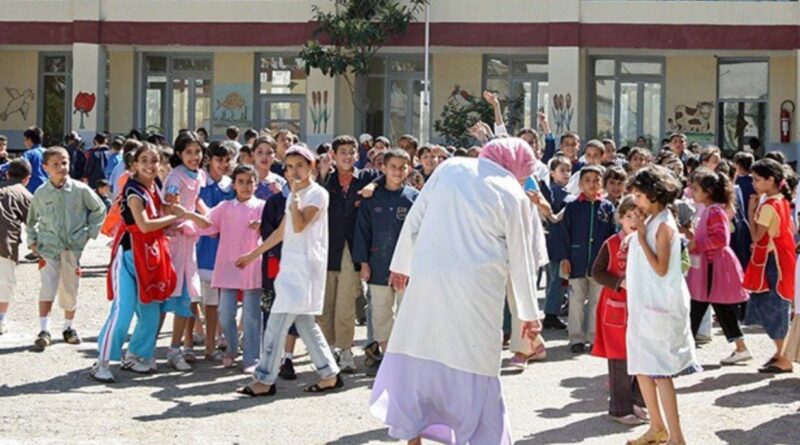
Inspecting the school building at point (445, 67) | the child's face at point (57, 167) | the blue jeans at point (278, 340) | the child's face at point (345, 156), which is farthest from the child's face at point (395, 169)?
the school building at point (445, 67)

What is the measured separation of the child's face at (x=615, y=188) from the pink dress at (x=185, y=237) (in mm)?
3611

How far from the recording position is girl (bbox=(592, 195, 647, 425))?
8.56 meters

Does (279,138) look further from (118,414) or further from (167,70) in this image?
(167,70)

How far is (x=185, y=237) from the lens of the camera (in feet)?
35.0

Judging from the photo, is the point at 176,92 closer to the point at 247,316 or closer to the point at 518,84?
the point at 518,84

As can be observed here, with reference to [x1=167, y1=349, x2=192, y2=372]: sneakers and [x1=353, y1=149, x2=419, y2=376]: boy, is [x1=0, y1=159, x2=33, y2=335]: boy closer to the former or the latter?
[x1=167, y1=349, x2=192, y2=372]: sneakers

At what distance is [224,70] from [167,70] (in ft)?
5.65

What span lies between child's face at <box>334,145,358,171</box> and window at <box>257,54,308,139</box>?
24848 mm

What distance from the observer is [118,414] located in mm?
8781

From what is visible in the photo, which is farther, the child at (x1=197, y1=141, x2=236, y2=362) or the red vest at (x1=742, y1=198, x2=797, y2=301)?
the child at (x1=197, y1=141, x2=236, y2=362)

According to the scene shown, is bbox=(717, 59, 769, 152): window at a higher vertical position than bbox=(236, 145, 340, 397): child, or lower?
higher

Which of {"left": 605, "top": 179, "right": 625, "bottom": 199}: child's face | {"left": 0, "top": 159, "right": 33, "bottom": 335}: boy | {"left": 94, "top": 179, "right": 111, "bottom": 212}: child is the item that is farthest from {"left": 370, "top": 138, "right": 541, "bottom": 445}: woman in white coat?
{"left": 94, "top": 179, "right": 111, "bottom": 212}: child

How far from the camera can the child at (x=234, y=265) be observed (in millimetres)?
10359

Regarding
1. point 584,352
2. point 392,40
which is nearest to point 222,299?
point 584,352
